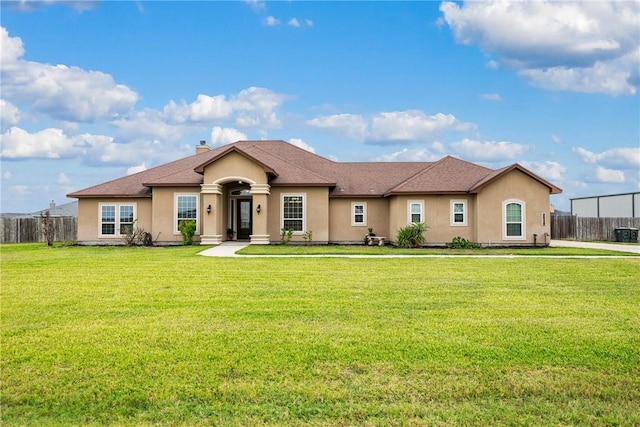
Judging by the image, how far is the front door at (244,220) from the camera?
2697cm

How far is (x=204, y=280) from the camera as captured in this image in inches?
465

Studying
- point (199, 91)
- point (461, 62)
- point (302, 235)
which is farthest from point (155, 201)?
point (461, 62)

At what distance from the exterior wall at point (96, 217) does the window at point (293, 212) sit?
714cm

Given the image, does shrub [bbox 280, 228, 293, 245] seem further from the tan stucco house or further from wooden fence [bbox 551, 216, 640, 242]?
wooden fence [bbox 551, 216, 640, 242]

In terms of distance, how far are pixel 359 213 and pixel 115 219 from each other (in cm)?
1297

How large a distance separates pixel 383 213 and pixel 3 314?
2045 cm

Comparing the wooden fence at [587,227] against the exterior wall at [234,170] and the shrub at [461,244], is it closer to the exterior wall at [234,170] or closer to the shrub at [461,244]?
the shrub at [461,244]

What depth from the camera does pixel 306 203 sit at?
2548cm

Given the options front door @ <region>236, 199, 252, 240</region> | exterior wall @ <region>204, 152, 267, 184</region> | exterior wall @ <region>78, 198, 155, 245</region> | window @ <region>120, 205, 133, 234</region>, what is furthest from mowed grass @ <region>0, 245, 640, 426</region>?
front door @ <region>236, 199, 252, 240</region>

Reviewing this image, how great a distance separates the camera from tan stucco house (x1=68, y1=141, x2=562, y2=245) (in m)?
24.2

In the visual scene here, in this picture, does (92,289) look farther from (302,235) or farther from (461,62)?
(461,62)

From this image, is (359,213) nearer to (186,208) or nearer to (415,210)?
(415,210)

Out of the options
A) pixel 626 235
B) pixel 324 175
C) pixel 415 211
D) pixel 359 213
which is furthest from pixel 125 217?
pixel 626 235

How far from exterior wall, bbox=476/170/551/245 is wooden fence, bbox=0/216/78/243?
24685mm
